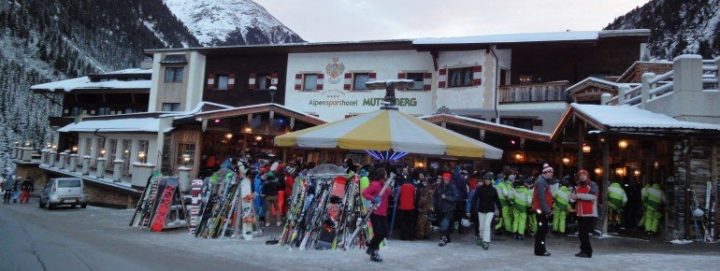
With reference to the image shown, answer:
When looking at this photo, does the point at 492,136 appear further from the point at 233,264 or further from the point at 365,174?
the point at 233,264

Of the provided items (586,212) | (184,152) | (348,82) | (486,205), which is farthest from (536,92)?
(184,152)

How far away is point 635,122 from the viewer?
11.5 m

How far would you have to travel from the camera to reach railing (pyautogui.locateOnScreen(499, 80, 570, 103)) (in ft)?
72.1

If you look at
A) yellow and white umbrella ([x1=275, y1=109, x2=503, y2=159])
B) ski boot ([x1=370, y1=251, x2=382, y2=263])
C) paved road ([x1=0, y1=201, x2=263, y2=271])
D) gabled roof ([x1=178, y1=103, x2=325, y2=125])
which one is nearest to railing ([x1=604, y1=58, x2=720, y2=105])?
yellow and white umbrella ([x1=275, y1=109, x2=503, y2=159])

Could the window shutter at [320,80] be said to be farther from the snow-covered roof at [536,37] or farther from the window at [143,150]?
the window at [143,150]

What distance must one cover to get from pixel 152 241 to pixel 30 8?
9156 cm

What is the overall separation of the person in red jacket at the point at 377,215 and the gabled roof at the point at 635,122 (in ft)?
17.6

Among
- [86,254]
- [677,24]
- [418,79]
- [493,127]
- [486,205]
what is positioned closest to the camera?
[86,254]

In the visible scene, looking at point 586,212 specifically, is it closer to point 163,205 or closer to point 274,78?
point 163,205

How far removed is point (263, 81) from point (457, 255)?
22.0m

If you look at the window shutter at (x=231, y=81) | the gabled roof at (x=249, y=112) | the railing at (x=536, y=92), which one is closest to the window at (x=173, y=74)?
the window shutter at (x=231, y=81)

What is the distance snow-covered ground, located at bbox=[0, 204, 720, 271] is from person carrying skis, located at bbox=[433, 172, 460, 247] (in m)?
0.27

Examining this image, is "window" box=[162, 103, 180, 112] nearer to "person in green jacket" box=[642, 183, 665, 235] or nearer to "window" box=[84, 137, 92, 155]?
"window" box=[84, 137, 92, 155]

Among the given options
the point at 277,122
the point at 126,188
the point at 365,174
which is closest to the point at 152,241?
the point at 365,174
